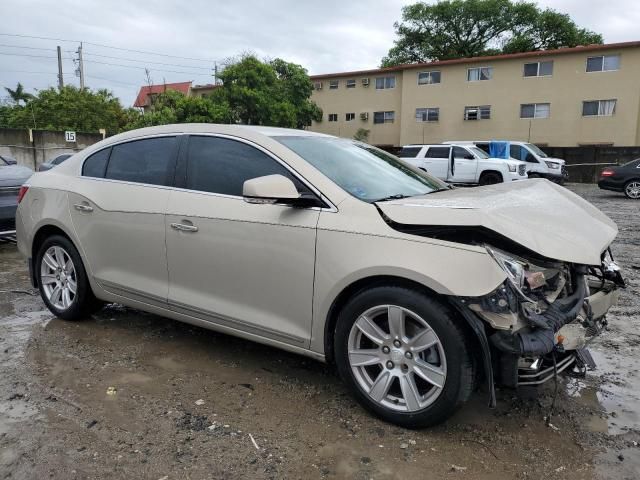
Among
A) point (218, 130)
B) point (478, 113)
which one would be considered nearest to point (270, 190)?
point (218, 130)

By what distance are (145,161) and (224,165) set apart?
0.79m

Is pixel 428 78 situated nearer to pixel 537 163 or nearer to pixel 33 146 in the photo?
pixel 537 163

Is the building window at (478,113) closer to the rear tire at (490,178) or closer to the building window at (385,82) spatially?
the building window at (385,82)

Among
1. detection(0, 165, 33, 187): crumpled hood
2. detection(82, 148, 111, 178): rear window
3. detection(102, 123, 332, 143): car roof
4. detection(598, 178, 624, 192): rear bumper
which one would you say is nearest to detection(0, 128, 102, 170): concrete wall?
detection(0, 165, 33, 187): crumpled hood

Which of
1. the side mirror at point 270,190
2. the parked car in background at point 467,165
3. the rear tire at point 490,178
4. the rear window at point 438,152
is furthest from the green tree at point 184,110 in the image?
the side mirror at point 270,190

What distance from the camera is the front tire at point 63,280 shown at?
4.21 m

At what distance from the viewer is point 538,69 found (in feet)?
97.4

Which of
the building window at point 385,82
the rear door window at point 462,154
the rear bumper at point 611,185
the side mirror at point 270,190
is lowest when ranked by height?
the rear bumper at point 611,185

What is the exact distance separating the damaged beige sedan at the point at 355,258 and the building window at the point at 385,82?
32891mm

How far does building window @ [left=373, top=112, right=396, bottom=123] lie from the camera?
117 ft

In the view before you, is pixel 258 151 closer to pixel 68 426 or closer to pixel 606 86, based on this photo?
pixel 68 426

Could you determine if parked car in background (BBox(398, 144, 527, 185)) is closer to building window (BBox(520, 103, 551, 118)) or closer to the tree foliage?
building window (BBox(520, 103, 551, 118))

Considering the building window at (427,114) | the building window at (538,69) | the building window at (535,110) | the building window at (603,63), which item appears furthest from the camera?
the building window at (427,114)

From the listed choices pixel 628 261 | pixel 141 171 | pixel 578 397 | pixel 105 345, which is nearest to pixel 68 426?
pixel 105 345
